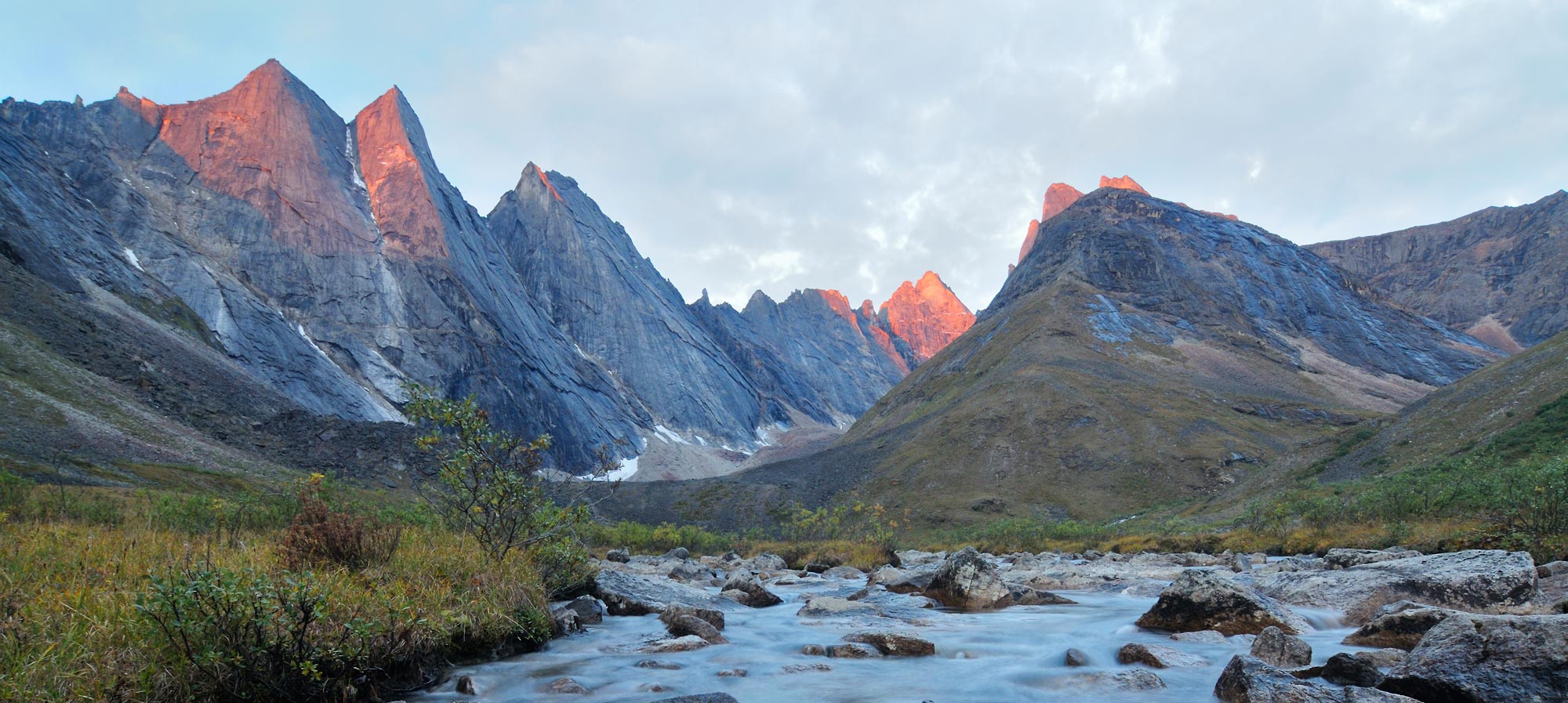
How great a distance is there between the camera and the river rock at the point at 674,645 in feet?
42.8

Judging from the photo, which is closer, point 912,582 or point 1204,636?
point 1204,636

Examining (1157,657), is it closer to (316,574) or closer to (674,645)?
(674,645)

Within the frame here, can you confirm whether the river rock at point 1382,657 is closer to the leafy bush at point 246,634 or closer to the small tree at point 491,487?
the leafy bush at point 246,634

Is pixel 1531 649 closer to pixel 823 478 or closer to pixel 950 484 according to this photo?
pixel 950 484

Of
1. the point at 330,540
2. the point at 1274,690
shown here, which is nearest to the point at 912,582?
the point at 1274,690

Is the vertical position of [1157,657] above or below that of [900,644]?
below

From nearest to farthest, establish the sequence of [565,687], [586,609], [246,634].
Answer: [246,634]
[565,687]
[586,609]

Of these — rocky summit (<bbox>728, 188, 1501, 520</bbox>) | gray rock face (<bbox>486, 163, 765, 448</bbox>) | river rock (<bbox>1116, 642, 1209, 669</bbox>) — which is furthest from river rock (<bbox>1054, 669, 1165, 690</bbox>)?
gray rock face (<bbox>486, 163, 765, 448</bbox>)

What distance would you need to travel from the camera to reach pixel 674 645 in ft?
44.0

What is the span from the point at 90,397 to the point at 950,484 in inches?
2846

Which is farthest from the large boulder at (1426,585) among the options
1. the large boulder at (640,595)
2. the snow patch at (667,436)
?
the snow patch at (667,436)

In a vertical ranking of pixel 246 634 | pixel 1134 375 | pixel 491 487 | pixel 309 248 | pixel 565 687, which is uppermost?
pixel 309 248

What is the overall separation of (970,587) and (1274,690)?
39.8 ft

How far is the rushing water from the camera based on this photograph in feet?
34.4
